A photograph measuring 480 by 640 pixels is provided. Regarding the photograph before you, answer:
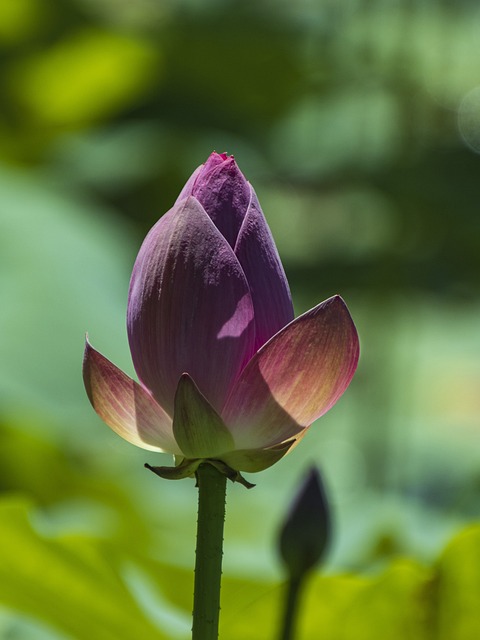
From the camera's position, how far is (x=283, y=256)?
8.93 ft

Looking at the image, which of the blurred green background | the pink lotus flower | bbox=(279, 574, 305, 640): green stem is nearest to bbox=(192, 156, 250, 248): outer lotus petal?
the pink lotus flower

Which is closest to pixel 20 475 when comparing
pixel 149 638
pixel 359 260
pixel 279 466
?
pixel 279 466

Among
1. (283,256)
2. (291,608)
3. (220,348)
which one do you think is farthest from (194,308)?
(283,256)

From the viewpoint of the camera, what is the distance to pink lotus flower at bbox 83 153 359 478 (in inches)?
15.6

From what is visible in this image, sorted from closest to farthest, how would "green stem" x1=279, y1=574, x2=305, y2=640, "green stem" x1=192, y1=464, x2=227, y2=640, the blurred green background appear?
1. "green stem" x1=192, y1=464, x2=227, y2=640
2. "green stem" x1=279, y1=574, x2=305, y2=640
3. the blurred green background

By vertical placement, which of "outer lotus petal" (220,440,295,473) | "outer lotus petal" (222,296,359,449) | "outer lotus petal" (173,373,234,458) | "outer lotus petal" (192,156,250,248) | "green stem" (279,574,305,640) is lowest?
"green stem" (279,574,305,640)

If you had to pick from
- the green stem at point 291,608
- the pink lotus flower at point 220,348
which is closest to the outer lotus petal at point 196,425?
the pink lotus flower at point 220,348

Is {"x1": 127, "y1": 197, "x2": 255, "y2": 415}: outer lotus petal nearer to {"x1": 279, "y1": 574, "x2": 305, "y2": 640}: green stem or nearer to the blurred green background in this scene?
{"x1": 279, "y1": 574, "x2": 305, "y2": 640}: green stem

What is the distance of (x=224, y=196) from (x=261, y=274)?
0.11ft

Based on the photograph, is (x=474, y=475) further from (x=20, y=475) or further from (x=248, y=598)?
(x=20, y=475)

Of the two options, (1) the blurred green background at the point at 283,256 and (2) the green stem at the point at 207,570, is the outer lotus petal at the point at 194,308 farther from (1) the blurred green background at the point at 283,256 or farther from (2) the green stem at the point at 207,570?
(1) the blurred green background at the point at 283,256

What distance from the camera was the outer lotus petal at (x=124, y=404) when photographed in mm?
408

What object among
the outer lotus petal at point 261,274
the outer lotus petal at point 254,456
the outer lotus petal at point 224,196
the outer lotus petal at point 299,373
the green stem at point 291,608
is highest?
the outer lotus petal at point 224,196

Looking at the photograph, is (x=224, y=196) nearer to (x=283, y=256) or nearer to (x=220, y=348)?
(x=220, y=348)
